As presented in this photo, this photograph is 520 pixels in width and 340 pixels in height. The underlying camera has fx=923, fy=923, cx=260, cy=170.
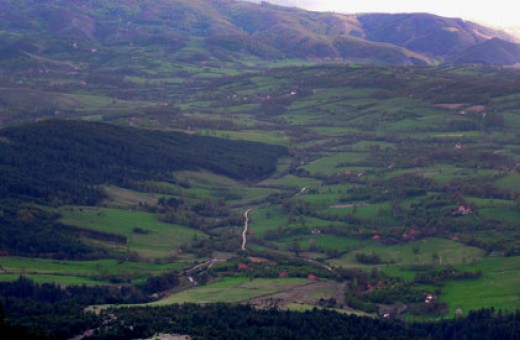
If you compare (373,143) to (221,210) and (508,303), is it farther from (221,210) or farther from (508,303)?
(508,303)

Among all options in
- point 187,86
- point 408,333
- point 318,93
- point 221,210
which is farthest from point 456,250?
point 187,86

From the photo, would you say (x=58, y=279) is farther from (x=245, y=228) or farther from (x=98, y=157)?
(x=98, y=157)

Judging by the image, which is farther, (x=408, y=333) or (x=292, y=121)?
(x=292, y=121)

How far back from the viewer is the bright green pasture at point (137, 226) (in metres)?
77.6

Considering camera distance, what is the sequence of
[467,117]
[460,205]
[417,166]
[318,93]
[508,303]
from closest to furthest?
[508,303]
[460,205]
[417,166]
[467,117]
[318,93]

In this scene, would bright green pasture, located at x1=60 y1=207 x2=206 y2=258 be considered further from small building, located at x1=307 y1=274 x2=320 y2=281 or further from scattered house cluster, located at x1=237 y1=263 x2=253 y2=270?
small building, located at x1=307 y1=274 x2=320 y2=281

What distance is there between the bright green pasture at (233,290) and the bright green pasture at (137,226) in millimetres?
10221

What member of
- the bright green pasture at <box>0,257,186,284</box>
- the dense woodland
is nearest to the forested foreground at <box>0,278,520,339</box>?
the bright green pasture at <box>0,257,186,284</box>

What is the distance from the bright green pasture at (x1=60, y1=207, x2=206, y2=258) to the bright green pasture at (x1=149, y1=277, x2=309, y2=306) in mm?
10221

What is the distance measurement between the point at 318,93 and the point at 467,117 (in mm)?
31494

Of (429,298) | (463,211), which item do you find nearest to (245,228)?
(463,211)

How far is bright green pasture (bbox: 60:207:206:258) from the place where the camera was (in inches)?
3056

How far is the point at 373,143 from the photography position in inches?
4601

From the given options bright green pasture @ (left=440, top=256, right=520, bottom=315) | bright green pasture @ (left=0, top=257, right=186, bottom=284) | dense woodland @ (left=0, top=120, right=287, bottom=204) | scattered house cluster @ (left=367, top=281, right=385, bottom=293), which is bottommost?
bright green pasture @ (left=0, top=257, right=186, bottom=284)
